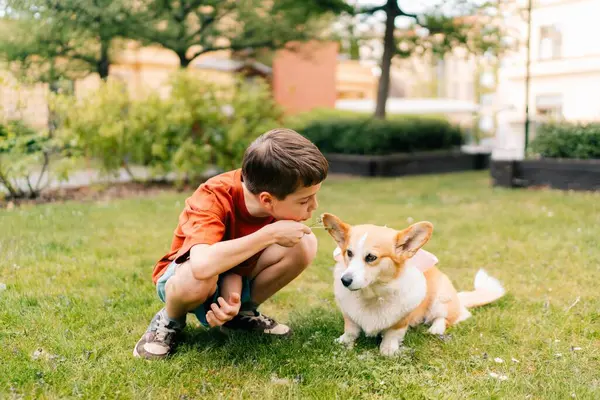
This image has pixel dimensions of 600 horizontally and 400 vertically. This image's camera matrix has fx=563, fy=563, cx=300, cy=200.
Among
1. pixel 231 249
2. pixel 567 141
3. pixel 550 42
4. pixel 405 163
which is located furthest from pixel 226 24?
pixel 231 249

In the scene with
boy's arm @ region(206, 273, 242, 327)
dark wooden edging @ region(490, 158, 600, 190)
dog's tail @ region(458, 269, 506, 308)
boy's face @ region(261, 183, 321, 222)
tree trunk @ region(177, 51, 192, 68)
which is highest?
tree trunk @ region(177, 51, 192, 68)

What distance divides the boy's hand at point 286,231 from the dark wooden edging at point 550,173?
7.55m

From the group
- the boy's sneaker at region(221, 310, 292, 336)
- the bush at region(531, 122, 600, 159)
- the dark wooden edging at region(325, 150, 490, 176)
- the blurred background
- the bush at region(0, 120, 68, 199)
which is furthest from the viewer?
the dark wooden edging at region(325, 150, 490, 176)

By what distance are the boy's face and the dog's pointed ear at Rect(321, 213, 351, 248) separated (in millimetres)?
190

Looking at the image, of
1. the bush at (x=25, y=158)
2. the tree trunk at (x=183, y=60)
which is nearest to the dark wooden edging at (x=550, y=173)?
the bush at (x=25, y=158)

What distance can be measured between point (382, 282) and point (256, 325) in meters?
0.76

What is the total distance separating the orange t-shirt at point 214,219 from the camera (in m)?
2.47

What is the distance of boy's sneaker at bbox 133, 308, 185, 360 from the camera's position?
2643 millimetres

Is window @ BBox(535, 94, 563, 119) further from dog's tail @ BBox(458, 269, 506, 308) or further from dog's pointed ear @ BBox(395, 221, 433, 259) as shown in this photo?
dog's pointed ear @ BBox(395, 221, 433, 259)

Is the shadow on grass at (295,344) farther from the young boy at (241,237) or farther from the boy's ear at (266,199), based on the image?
the boy's ear at (266,199)

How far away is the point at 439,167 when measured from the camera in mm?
13664

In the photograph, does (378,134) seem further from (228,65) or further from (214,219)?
(214,219)

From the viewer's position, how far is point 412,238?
266 centimetres

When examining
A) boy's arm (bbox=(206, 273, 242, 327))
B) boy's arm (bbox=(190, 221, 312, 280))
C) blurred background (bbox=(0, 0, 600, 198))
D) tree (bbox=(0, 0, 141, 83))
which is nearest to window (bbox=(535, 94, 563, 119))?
blurred background (bbox=(0, 0, 600, 198))
